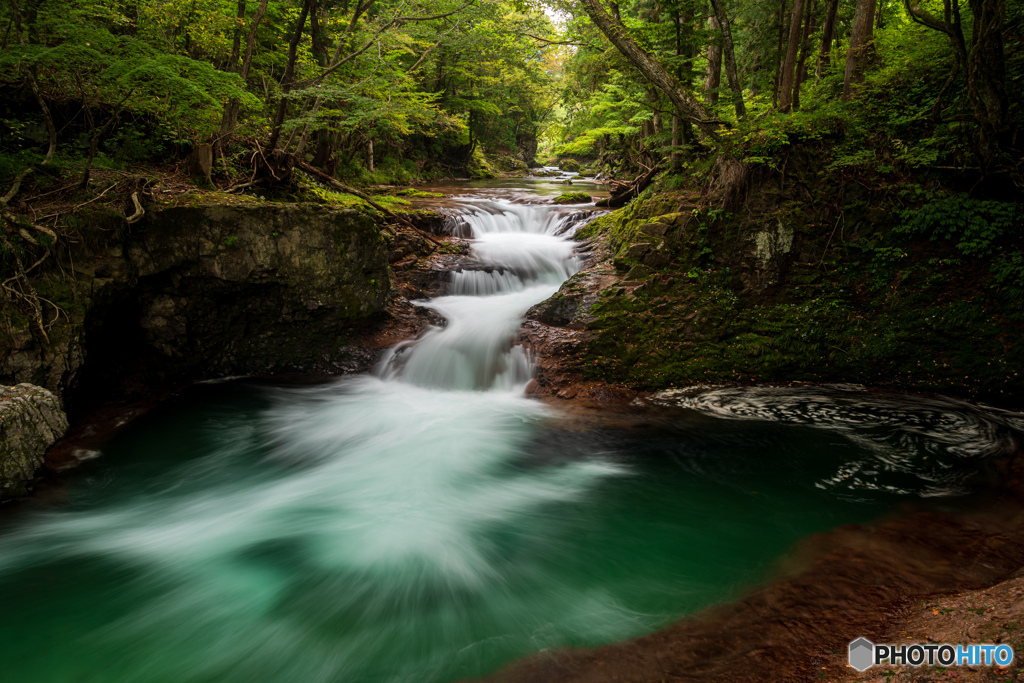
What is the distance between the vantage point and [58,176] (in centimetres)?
A: 641

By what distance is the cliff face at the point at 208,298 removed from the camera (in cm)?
583

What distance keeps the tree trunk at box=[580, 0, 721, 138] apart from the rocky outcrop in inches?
347

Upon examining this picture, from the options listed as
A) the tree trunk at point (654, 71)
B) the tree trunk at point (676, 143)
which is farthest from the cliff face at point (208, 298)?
the tree trunk at point (676, 143)

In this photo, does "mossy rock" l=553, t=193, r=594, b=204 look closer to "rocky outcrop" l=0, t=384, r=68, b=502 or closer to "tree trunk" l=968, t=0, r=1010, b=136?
"tree trunk" l=968, t=0, r=1010, b=136

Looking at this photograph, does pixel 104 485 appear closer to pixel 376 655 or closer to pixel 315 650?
Answer: pixel 315 650

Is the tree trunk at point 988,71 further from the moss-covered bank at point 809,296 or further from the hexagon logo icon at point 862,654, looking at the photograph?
the hexagon logo icon at point 862,654

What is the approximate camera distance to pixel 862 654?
266 centimetres

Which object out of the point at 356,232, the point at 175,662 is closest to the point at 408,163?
the point at 356,232

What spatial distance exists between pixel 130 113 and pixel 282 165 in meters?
2.21

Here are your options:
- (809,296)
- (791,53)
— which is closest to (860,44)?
(791,53)

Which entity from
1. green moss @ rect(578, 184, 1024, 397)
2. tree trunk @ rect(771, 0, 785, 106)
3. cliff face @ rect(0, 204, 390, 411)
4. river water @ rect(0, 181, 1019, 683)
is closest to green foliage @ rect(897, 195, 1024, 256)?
green moss @ rect(578, 184, 1024, 397)

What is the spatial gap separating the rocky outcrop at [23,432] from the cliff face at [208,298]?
522 millimetres

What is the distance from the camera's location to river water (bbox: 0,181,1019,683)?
10.6 feet

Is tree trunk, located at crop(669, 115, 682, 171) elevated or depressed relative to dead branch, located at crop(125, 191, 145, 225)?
elevated
